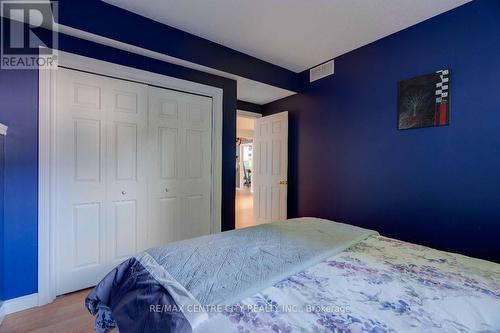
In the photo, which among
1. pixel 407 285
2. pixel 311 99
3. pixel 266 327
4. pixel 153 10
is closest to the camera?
pixel 266 327

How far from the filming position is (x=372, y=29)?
92.4 inches

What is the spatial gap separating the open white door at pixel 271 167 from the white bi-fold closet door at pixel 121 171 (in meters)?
1.20

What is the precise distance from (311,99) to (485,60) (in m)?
1.75

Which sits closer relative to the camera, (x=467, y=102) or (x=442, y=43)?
(x=467, y=102)

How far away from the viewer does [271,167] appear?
3801 mm

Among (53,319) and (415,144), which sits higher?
(415,144)

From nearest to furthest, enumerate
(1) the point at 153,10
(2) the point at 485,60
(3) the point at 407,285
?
(3) the point at 407,285
(2) the point at 485,60
(1) the point at 153,10

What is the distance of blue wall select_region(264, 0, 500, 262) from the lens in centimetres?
187

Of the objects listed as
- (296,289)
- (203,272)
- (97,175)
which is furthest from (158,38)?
(296,289)

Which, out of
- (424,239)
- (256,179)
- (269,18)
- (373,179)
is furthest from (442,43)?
(256,179)

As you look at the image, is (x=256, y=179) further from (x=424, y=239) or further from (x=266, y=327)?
(x=266, y=327)

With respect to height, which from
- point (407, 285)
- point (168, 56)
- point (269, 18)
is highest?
point (269, 18)

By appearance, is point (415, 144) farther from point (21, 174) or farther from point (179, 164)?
point (21, 174)

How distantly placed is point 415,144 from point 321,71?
1.49m
